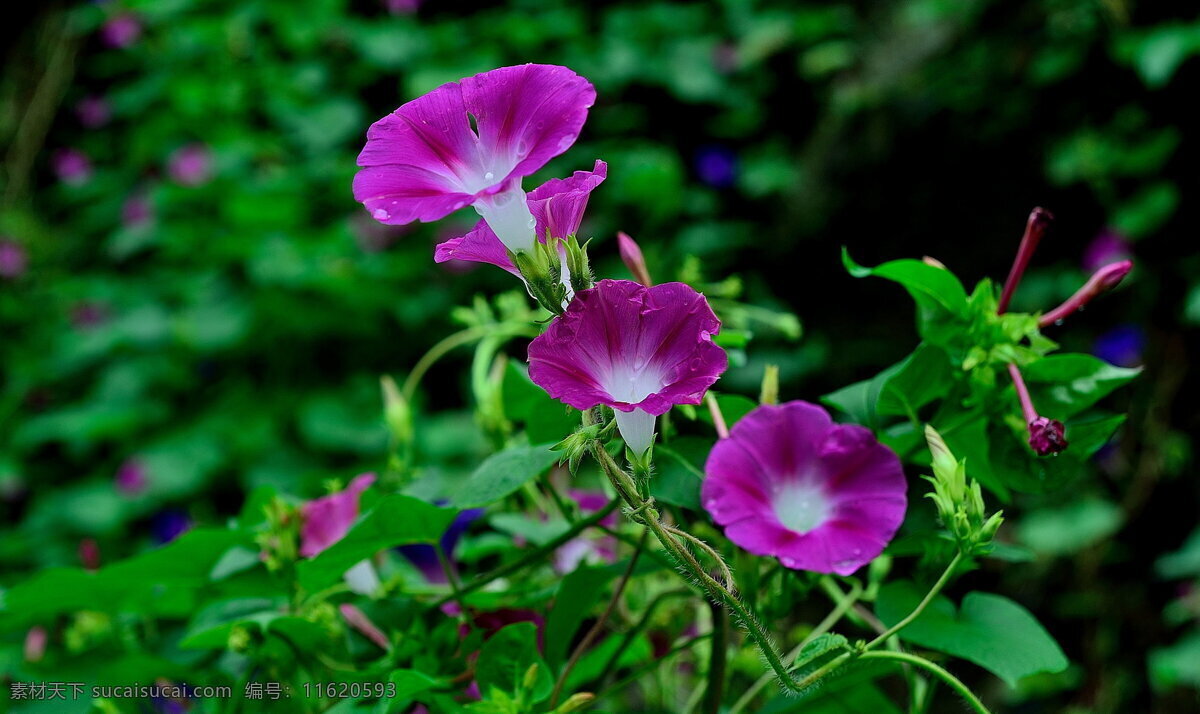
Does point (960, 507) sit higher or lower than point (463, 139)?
lower

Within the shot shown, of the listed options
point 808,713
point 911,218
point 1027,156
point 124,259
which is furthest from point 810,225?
point 124,259

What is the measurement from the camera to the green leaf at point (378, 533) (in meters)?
0.48

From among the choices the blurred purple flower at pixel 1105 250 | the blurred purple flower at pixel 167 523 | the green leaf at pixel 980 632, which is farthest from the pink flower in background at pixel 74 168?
the green leaf at pixel 980 632

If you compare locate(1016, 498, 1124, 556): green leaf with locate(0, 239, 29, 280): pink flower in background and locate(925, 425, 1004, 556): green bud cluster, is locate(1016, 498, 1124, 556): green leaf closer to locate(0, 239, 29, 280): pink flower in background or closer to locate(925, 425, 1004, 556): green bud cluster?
locate(925, 425, 1004, 556): green bud cluster

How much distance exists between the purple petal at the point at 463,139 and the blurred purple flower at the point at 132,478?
1962mm

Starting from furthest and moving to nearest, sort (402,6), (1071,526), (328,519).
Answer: (402,6) < (1071,526) < (328,519)

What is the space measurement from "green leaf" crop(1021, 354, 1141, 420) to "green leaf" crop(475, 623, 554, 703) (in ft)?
1.01

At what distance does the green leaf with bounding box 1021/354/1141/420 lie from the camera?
0.50 m

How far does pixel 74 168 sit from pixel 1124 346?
279 cm

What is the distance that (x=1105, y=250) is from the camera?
1686 mm

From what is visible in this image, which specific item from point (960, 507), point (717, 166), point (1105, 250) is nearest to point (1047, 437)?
point (960, 507)

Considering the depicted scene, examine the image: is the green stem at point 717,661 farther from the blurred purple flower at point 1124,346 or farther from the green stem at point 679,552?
the blurred purple flower at point 1124,346

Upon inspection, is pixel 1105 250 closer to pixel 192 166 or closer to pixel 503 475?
pixel 503 475

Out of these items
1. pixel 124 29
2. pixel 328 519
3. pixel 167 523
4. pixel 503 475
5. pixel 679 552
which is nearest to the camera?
pixel 679 552
